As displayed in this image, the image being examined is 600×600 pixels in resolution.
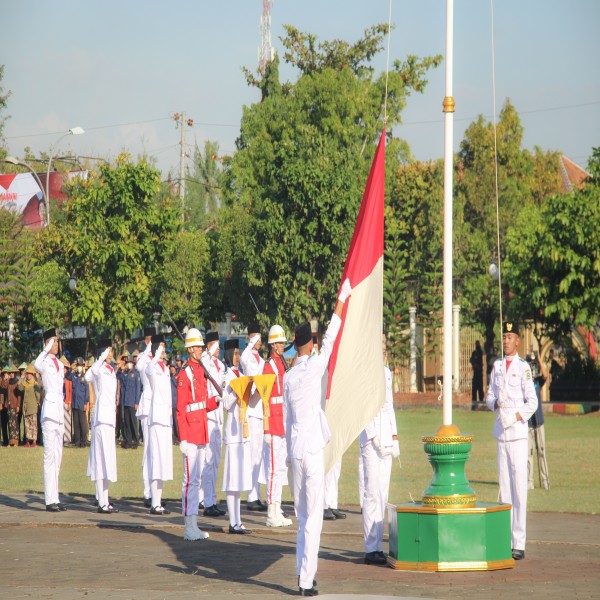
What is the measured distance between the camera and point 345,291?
36.4 ft

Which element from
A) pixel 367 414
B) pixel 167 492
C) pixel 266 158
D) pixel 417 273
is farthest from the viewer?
pixel 266 158

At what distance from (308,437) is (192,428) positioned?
11.1 ft

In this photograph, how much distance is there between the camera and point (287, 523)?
47.7 feet

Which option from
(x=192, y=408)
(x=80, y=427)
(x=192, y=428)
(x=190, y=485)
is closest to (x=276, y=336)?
(x=192, y=408)

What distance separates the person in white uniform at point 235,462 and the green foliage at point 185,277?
23511 mm

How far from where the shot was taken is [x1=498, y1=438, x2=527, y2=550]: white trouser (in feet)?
39.1

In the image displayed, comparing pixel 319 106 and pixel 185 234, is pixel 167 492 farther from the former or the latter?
pixel 319 106

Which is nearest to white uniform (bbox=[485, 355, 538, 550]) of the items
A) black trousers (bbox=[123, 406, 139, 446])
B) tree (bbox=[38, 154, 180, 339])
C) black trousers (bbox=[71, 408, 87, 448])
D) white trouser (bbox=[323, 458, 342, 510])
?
white trouser (bbox=[323, 458, 342, 510])

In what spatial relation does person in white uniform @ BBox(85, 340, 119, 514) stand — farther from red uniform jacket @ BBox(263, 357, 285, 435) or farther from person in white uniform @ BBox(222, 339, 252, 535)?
red uniform jacket @ BBox(263, 357, 285, 435)

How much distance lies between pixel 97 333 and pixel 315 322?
6.95 m

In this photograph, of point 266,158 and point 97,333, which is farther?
point 266,158

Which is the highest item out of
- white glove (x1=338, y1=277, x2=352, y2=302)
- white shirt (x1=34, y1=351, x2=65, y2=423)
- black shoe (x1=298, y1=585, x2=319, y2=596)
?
white glove (x1=338, y1=277, x2=352, y2=302)

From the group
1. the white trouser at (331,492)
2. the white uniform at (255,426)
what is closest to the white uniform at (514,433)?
the white trouser at (331,492)

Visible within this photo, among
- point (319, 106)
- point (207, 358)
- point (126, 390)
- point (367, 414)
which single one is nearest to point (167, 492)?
point (207, 358)
